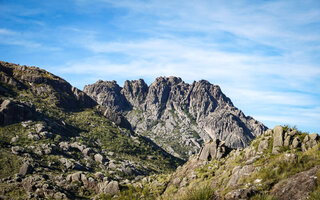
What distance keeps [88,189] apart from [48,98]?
298 ft

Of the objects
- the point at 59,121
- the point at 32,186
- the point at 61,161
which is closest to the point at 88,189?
the point at 32,186

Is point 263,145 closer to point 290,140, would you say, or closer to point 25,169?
point 290,140

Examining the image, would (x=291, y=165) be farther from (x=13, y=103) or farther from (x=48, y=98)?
(x=48, y=98)

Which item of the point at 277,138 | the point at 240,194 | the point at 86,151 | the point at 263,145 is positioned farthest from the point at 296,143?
the point at 86,151

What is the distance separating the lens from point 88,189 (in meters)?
58.6

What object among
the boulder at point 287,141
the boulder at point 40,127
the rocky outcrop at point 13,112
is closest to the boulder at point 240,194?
the boulder at point 287,141

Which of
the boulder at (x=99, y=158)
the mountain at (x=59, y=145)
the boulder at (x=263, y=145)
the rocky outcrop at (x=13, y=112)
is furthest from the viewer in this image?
the boulder at (x=99, y=158)

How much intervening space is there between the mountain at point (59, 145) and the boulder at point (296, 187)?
38.3m

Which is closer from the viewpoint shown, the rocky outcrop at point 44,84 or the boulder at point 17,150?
the boulder at point 17,150

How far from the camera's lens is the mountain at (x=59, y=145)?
56.2 meters

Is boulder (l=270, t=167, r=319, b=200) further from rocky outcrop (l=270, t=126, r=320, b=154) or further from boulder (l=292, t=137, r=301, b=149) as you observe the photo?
boulder (l=292, t=137, r=301, b=149)

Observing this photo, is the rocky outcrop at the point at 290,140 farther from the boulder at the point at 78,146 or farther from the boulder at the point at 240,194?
the boulder at the point at 78,146

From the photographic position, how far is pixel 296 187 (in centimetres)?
895

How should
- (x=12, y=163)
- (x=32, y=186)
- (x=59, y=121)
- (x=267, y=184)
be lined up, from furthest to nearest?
(x=59, y=121) → (x=12, y=163) → (x=32, y=186) → (x=267, y=184)
